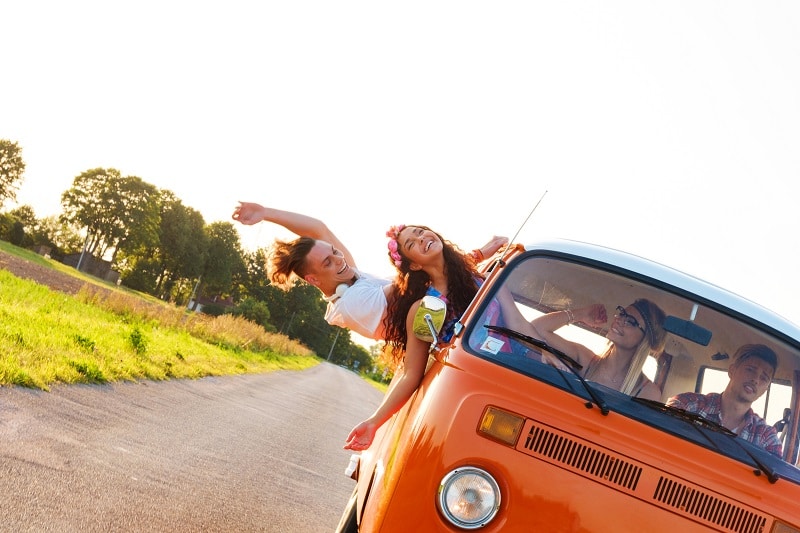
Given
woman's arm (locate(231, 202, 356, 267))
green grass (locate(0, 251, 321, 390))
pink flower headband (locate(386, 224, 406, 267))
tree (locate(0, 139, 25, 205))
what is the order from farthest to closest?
tree (locate(0, 139, 25, 205))
green grass (locate(0, 251, 321, 390))
woman's arm (locate(231, 202, 356, 267))
pink flower headband (locate(386, 224, 406, 267))

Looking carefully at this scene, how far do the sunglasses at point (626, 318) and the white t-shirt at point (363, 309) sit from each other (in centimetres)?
153

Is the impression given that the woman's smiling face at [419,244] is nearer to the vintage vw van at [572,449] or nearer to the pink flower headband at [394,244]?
the pink flower headband at [394,244]

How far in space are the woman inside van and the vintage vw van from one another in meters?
0.05

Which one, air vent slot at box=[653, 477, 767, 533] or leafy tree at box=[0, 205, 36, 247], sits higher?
air vent slot at box=[653, 477, 767, 533]

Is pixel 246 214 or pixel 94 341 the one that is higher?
pixel 246 214

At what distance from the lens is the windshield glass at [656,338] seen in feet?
12.5

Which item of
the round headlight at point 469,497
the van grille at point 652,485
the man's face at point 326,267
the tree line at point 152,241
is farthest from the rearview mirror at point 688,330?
the tree line at point 152,241

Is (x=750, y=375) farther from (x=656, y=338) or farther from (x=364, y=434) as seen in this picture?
(x=364, y=434)

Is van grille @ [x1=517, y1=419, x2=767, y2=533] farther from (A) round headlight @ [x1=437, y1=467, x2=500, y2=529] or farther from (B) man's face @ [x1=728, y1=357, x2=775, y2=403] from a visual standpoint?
(B) man's face @ [x1=728, y1=357, x2=775, y2=403]

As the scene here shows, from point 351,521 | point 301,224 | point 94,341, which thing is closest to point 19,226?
point 94,341

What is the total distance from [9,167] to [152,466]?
6669cm

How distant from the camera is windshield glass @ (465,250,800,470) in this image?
380 cm

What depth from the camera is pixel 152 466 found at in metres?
6.14

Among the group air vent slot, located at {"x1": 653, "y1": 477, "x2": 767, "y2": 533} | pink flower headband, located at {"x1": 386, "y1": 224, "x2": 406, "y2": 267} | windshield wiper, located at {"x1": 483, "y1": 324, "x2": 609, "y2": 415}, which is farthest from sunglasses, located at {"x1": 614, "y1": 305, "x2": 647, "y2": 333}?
pink flower headband, located at {"x1": 386, "y1": 224, "x2": 406, "y2": 267}
